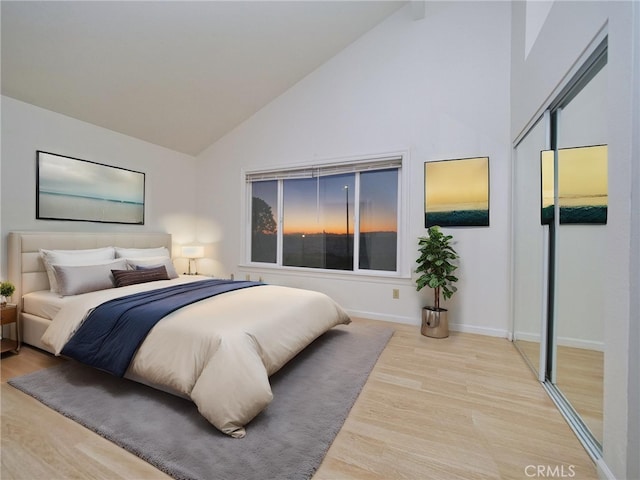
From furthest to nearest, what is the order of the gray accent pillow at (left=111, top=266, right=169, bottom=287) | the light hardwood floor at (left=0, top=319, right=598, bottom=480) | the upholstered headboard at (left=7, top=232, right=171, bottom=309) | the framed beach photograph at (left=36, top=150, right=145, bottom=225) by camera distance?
the framed beach photograph at (left=36, top=150, right=145, bottom=225)
the gray accent pillow at (left=111, top=266, right=169, bottom=287)
the upholstered headboard at (left=7, top=232, right=171, bottom=309)
the light hardwood floor at (left=0, top=319, right=598, bottom=480)

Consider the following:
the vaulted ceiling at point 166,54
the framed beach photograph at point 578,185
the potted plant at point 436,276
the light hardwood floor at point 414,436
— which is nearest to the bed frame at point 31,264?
the light hardwood floor at point 414,436

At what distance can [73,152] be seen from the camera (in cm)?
325

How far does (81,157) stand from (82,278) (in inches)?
61.8

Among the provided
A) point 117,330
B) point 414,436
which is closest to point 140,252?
point 117,330

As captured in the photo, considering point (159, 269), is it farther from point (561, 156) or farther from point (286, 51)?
point (561, 156)

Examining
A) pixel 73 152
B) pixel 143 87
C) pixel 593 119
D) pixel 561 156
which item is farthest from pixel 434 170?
pixel 73 152

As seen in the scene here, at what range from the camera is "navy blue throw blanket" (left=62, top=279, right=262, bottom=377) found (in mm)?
1875

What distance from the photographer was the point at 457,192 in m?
3.18

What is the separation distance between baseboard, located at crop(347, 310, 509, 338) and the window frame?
506 millimetres

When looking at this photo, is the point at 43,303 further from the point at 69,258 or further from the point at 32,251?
the point at 32,251

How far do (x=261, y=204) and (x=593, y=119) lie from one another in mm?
3857

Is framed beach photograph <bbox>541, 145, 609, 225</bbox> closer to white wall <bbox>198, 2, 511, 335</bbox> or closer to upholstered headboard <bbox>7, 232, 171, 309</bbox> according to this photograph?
white wall <bbox>198, 2, 511, 335</bbox>

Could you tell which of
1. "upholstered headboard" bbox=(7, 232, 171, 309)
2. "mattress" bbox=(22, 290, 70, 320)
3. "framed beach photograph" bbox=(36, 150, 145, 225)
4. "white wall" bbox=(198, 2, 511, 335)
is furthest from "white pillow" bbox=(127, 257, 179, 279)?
"white wall" bbox=(198, 2, 511, 335)

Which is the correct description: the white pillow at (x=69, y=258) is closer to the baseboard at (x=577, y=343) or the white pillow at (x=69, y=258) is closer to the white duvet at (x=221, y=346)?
the white duvet at (x=221, y=346)
